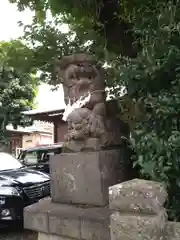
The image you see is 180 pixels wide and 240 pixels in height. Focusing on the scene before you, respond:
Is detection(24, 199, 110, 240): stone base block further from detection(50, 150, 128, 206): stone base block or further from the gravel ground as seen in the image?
Result: the gravel ground

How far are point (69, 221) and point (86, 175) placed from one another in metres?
0.54

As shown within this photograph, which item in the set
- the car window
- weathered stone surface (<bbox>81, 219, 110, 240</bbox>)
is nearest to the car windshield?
the car window

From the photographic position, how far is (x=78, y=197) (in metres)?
3.83

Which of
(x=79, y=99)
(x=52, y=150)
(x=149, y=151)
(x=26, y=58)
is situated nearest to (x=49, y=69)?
(x=26, y=58)

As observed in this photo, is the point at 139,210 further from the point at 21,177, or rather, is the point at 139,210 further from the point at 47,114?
the point at 47,114

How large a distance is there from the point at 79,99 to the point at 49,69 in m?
1.97

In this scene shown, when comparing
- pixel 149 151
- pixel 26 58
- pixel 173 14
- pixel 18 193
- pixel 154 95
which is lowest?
pixel 18 193

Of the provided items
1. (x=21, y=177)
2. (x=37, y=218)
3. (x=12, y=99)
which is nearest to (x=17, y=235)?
(x=21, y=177)

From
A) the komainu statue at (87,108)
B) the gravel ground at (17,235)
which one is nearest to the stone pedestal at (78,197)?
the komainu statue at (87,108)

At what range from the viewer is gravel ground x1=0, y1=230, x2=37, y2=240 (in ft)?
18.9

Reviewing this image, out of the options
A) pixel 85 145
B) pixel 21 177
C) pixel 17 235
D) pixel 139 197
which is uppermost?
pixel 85 145

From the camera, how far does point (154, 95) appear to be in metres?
2.96

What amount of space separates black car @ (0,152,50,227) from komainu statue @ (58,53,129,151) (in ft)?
8.09

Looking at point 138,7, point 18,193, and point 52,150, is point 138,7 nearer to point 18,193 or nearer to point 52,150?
point 18,193
